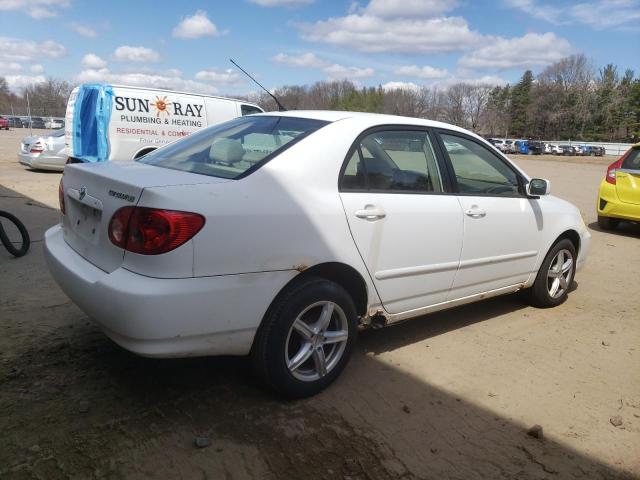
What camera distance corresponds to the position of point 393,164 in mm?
3443

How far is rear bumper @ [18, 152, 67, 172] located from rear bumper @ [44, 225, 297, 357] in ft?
42.8

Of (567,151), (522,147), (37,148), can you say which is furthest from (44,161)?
(567,151)

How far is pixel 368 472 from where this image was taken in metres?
2.43

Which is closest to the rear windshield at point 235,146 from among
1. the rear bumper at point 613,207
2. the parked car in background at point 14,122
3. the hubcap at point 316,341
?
the hubcap at point 316,341

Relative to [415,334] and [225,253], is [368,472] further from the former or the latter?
[415,334]

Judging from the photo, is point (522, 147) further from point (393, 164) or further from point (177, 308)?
point (177, 308)

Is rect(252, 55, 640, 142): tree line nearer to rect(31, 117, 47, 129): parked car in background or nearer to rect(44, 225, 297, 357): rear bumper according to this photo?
rect(31, 117, 47, 129): parked car in background

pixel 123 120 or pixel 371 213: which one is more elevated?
pixel 123 120

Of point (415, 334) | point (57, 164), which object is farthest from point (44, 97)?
point (415, 334)

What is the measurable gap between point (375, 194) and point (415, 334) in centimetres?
142

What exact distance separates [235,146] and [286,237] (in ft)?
2.89

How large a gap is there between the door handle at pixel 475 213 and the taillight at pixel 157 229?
2.02 meters

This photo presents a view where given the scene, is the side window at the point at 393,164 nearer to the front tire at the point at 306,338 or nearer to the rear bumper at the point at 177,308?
the front tire at the point at 306,338

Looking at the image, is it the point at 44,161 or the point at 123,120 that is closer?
the point at 123,120
